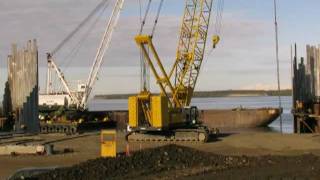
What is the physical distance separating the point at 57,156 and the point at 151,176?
1107 centimetres

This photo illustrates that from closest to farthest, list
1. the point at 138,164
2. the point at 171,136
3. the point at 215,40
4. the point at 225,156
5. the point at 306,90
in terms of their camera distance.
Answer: the point at 138,164 < the point at 225,156 < the point at 171,136 < the point at 215,40 < the point at 306,90

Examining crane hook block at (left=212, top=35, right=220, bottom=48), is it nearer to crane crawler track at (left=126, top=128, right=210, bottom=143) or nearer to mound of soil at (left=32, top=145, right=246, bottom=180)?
crane crawler track at (left=126, top=128, right=210, bottom=143)

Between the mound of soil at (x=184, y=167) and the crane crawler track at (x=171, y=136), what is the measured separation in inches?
503

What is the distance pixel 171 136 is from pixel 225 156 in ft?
41.8

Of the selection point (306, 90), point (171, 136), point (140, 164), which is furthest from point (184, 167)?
point (306, 90)

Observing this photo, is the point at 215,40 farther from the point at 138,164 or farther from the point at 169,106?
the point at 138,164

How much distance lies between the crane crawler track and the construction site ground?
74cm

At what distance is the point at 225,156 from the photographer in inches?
897

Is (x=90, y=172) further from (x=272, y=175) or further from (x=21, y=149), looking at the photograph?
(x=21, y=149)

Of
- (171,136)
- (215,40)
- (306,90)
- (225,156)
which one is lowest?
(225,156)

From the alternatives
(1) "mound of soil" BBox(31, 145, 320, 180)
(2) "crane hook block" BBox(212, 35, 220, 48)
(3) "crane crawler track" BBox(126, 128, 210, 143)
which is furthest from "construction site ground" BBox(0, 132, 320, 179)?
(2) "crane hook block" BBox(212, 35, 220, 48)

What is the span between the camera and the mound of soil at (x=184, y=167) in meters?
17.0

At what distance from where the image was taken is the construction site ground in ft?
57.7

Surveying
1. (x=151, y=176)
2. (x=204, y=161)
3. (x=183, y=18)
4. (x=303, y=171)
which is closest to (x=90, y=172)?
(x=151, y=176)
